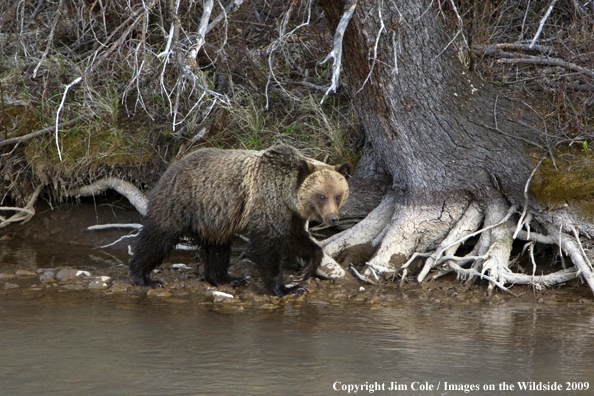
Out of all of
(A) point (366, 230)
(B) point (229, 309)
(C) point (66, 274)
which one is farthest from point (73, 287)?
(A) point (366, 230)

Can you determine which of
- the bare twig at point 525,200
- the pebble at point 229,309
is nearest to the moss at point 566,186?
the bare twig at point 525,200

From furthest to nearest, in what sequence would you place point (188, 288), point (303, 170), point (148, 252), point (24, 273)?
point (24, 273) → point (188, 288) → point (148, 252) → point (303, 170)

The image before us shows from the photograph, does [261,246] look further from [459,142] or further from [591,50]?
[591,50]

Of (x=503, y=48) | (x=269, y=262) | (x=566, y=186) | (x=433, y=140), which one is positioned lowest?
(x=269, y=262)

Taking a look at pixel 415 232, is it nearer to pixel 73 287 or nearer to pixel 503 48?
pixel 503 48

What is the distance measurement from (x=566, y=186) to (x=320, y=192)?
1.99 metres

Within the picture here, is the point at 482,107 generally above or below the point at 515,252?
above

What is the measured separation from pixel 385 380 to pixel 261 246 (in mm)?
2293

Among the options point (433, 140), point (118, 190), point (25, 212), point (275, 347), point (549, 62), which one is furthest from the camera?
point (25, 212)

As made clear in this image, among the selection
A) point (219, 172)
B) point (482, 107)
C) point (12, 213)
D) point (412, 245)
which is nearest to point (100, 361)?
point (219, 172)

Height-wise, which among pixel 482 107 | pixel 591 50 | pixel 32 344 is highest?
pixel 591 50

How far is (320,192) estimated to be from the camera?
20.3 ft

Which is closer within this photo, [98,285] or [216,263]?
[98,285]

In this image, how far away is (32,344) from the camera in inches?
192
